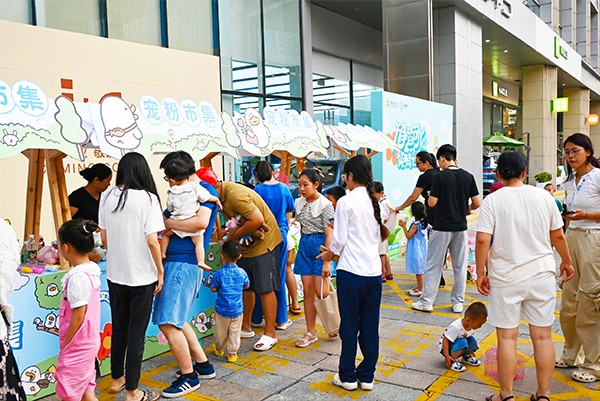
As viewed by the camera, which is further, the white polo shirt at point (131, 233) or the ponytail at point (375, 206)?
the ponytail at point (375, 206)

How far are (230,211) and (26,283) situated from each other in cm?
163

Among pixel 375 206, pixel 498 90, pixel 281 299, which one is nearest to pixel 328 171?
pixel 281 299

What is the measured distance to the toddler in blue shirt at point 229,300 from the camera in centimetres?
451

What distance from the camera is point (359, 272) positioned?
149 inches

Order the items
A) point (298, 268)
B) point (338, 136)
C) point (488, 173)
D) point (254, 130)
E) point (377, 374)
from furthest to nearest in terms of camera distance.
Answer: point (488, 173)
point (338, 136)
point (254, 130)
point (298, 268)
point (377, 374)

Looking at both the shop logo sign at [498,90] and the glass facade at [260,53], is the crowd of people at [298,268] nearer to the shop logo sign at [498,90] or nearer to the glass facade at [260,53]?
the glass facade at [260,53]

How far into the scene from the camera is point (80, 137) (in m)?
4.00

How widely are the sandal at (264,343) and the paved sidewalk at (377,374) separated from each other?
0.19 feet

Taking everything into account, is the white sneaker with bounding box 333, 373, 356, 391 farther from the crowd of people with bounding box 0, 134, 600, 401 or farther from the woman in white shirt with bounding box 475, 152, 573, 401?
the woman in white shirt with bounding box 475, 152, 573, 401

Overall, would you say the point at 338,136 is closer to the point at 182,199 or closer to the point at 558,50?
the point at 182,199

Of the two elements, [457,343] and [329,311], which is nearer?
[457,343]

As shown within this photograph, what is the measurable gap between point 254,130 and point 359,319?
8.52 feet

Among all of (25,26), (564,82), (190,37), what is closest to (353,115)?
(190,37)

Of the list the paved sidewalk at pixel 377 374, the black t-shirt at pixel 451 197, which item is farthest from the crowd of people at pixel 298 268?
the black t-shirt at pixel 451 197
